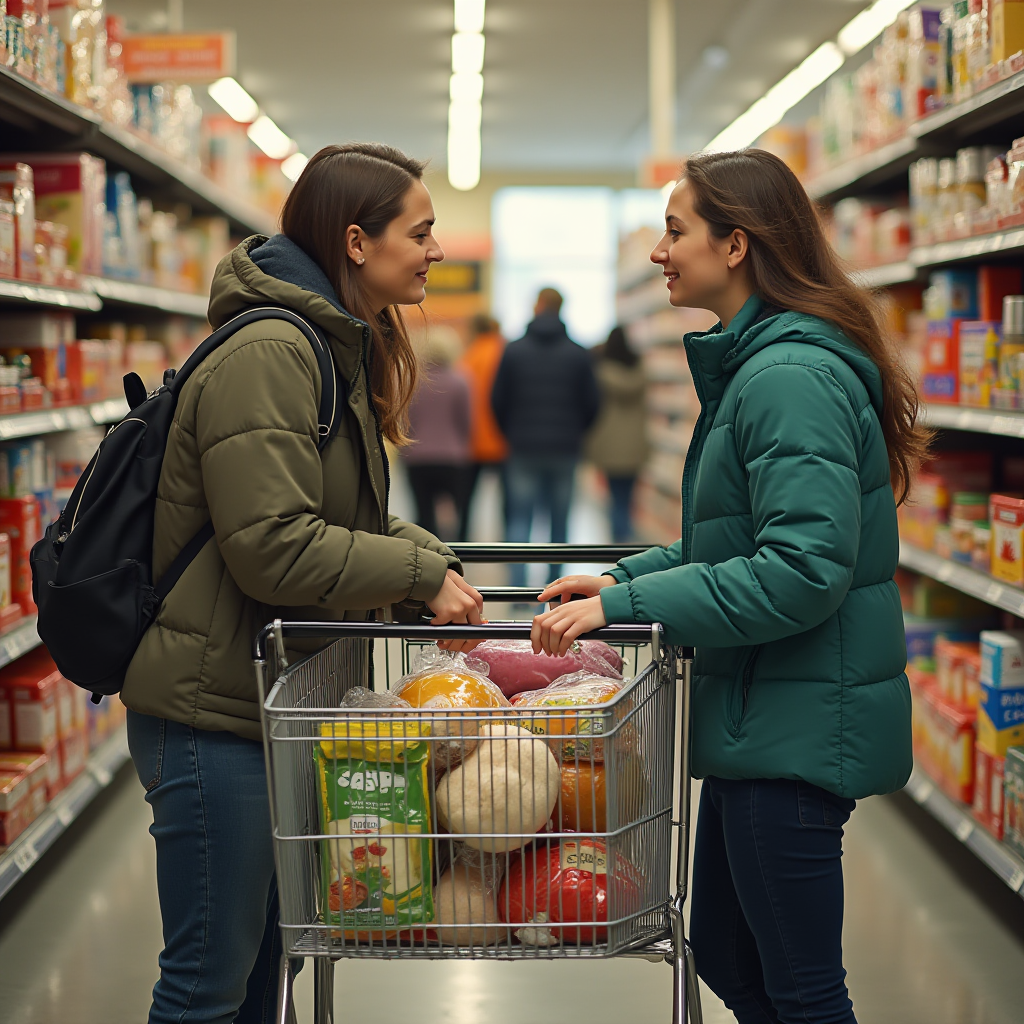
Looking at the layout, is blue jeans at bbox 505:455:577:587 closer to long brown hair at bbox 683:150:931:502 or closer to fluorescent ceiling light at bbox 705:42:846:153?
fluorescent ceiling light at bbox 705:42:846:153

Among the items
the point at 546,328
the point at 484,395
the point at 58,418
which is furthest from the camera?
the point at 484,395

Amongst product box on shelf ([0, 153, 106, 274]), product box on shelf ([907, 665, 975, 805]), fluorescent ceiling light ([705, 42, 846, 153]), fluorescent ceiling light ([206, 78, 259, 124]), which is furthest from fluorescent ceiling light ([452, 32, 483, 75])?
product box on shelf ([907, 665, 975, 805])

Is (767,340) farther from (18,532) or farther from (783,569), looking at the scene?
Result: (18,532)

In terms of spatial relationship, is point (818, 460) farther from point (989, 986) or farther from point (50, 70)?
point (50, 70)

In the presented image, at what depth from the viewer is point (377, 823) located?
5.12 ft

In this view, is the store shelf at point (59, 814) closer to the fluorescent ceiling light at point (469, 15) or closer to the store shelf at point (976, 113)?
the store shelf at point (976, 113)

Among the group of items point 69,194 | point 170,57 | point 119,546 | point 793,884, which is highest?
point 170,57

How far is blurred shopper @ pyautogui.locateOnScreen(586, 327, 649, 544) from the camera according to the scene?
859 centimetres

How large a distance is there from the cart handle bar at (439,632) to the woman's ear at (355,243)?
60 centimetres

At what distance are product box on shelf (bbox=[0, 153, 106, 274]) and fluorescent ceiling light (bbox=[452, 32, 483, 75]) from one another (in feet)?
26.3

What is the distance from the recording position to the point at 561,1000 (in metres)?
2.75

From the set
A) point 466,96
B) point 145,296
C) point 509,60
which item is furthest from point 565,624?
point 466,96

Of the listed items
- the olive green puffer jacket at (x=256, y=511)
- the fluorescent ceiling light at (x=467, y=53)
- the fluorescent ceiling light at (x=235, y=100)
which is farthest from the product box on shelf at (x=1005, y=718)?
the fluorescent ceiling light at (x=235, y=100)

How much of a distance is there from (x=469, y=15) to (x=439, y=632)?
9950 mm
